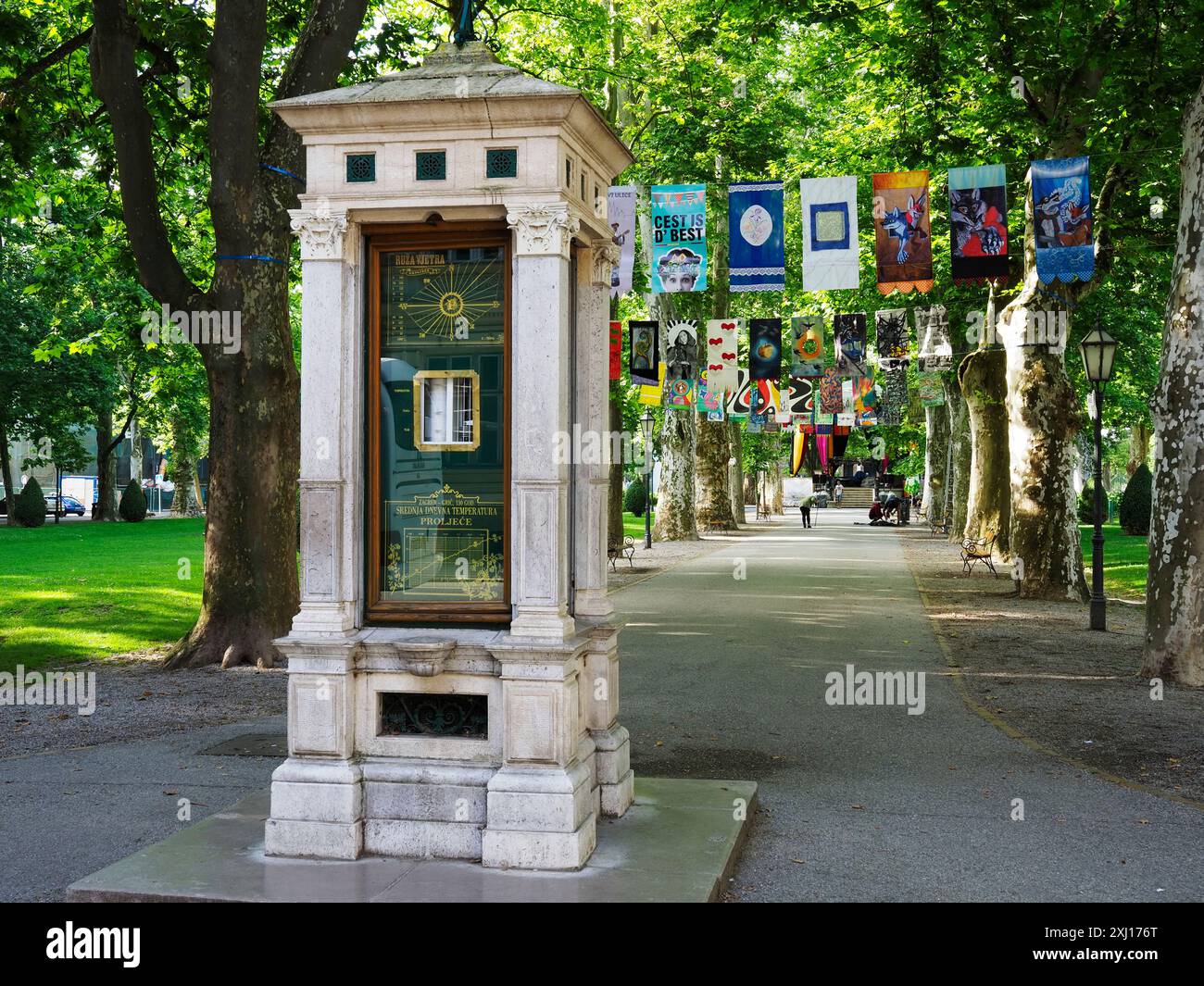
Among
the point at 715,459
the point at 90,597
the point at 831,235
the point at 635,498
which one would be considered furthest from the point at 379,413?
the point at 635,498

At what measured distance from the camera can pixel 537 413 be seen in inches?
247

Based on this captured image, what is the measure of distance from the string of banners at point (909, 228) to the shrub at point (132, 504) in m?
35.6

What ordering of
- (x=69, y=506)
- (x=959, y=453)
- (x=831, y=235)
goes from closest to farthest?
(x=831, y=235) → (x=959, y=453) → (x=69, y=506)

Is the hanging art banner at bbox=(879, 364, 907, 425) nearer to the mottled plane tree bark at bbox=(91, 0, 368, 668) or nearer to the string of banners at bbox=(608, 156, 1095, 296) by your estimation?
the string of banners at bbox=(608, 156, 1095, 296)

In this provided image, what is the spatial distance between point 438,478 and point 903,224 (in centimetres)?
1376

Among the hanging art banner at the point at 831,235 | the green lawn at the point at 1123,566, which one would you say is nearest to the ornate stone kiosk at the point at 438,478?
the hanging art banner at the point at 831,235

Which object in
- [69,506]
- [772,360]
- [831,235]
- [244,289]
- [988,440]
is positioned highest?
[831,235]

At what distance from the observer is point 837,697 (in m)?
11.9

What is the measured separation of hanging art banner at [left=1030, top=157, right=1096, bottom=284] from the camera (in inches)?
679

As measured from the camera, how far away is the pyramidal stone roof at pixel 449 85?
6176mm

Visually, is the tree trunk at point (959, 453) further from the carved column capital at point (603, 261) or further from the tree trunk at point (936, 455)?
the carved column capital at point (603, 261)

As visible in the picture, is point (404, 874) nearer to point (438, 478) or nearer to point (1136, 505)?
point (438, 478)

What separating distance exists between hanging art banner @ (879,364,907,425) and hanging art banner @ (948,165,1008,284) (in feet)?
49.7

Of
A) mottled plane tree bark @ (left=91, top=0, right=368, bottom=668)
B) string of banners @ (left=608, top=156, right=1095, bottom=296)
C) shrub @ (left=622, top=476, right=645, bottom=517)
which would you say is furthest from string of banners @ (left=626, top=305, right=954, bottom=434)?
shrub @ (left=622, top=476, right=645, bottom=517)
